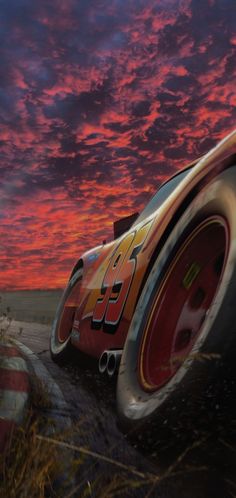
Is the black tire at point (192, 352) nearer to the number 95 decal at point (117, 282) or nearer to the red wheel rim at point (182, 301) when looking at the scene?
the red wheel rim at point (182, 301)

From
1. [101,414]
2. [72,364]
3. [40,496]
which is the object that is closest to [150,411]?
[40,496]

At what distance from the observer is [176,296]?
105 inches

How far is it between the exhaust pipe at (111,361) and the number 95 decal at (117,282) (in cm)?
20

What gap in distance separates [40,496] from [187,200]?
171 cm

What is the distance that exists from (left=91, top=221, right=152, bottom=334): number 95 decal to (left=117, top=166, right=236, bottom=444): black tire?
28.6 inches

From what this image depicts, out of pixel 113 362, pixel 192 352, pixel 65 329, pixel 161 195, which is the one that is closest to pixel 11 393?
pixel 113 362

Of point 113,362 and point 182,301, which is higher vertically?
point 182,301

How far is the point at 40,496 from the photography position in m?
1.61

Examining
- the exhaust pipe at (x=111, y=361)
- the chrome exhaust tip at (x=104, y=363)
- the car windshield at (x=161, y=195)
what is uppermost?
the car windshield at (x=161, y=195)

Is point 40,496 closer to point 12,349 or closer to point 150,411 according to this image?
point 150,411

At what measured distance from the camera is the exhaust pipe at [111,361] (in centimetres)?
316

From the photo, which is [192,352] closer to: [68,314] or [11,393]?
[11,393]

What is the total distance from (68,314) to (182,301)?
3341mm

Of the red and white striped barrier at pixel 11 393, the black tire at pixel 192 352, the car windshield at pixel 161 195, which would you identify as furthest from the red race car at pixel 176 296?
the red and white striped barrier at pixel 11 393
